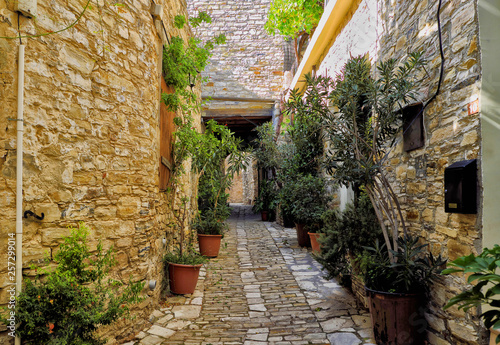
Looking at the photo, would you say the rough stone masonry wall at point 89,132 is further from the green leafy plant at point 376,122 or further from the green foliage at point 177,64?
the green leafy plant at point 376,122

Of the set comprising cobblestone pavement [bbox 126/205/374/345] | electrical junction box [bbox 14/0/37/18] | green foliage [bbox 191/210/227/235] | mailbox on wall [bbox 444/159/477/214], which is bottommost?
cobblestone pavement [bbox 126/205/374/345]

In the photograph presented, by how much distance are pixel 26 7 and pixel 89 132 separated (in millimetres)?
950

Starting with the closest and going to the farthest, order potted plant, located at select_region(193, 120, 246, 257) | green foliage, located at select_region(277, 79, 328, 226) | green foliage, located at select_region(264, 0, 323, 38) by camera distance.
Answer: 1. green foliage, located at select_region(277, 79, 328, 226)
2. potted plant, located at select_region(193, 120, 246, 257)
3. green foliage, located at select_region(264, 0, 323, 38)

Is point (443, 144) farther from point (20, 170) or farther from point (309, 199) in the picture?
point (309, 199)

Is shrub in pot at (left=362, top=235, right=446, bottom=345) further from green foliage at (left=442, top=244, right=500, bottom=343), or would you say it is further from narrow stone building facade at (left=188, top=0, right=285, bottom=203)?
narrow stone building facade at (left=188, top=0, right=285, bottom=203)

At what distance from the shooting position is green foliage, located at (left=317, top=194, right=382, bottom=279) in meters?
3.77

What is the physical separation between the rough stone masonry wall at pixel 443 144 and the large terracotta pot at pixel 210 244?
3.53m

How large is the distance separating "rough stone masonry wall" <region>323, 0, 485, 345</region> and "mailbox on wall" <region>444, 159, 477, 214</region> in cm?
7

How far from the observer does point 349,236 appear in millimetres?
3875

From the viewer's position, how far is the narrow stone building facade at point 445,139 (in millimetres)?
2223

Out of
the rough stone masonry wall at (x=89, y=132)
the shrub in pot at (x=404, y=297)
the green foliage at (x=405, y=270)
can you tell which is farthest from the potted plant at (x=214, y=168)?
the shrub in pot at (x=404, y=297)

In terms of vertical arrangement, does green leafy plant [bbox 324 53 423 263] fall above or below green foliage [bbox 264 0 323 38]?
below

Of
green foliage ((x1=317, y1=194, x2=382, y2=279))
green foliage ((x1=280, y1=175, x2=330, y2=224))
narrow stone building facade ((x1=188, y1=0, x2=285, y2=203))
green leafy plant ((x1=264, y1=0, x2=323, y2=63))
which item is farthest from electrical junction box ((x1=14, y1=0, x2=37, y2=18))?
narrow stone building facade ((x1=188, y1=0, x2=285, y2=203))

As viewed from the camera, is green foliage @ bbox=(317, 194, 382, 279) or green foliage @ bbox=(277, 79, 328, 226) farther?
green foliage @ bbox=(317, 194, 382, 279)
